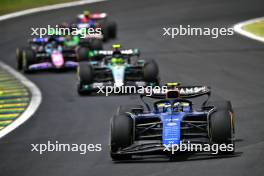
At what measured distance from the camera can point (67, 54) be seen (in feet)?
91.5

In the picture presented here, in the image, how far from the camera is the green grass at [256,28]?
109 ft

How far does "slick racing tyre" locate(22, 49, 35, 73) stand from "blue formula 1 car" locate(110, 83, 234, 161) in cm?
1221

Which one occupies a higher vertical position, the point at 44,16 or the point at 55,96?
the point at 44,16

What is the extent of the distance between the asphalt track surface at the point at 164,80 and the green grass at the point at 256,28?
0.79 meters

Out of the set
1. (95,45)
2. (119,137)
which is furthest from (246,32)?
(119,137)

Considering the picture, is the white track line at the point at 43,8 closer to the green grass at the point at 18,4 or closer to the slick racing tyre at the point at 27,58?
the green grass at the point at 18,4

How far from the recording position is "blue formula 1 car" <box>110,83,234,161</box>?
46.5 feet

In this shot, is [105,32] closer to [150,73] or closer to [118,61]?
[118,61]

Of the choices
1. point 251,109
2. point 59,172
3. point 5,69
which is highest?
point 5,69

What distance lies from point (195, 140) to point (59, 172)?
85.4 inches

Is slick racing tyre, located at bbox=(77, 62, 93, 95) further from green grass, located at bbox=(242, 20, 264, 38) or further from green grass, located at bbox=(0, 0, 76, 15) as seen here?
green grass, located at bbox=(0, 0, 76, 15)

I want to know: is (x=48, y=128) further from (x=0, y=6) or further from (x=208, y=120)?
(x=0, y=6)

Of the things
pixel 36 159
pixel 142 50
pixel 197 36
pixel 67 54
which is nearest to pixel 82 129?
pixel 36 159

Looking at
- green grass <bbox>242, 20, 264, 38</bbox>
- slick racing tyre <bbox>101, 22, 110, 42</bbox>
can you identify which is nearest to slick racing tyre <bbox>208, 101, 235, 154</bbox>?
green grass <bbox>242, 20, 264, 38</bbox>
